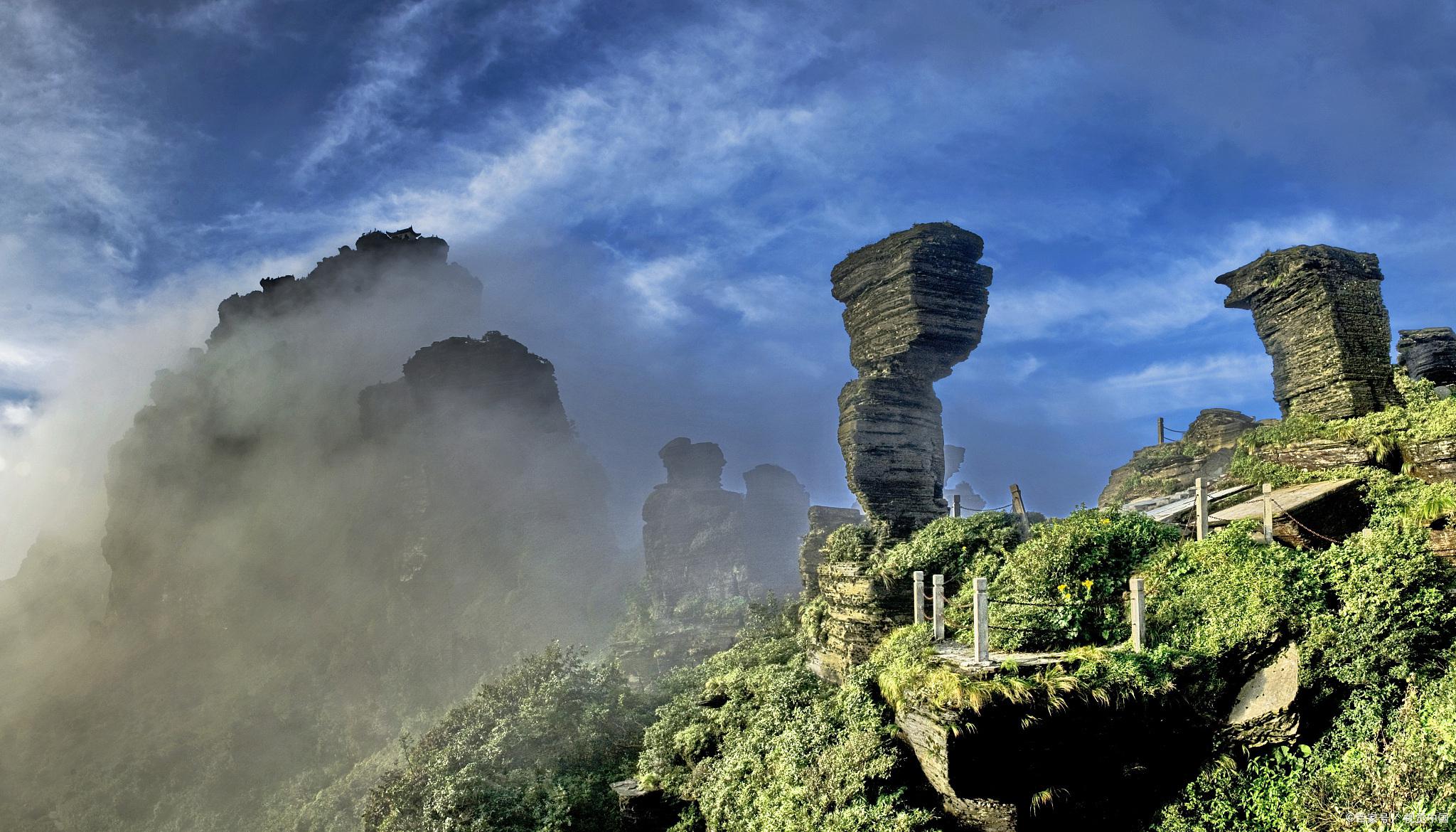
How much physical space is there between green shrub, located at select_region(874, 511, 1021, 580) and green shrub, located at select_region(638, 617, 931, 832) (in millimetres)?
2882

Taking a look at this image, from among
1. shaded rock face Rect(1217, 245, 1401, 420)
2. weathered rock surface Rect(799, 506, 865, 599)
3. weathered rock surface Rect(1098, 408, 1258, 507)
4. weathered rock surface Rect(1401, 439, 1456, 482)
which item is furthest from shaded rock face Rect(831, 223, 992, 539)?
weathered rock surface Rect(1401, 439, 1456, 482)

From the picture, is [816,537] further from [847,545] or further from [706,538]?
[706,538]

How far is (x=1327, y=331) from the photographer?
17312 mm

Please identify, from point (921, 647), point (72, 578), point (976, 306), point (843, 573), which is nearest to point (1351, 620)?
point (921, 647)

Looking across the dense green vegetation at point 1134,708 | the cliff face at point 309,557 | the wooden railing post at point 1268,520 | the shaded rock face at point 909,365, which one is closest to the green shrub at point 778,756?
the dense green vegetation at point 1134,708

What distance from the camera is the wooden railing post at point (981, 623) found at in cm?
955

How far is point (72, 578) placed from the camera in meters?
88.7

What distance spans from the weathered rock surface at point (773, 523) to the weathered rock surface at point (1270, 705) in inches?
2515

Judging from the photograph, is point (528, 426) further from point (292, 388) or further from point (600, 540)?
point (292, 388)

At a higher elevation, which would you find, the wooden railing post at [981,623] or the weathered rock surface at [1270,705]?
the wooden railing post at [981,623]

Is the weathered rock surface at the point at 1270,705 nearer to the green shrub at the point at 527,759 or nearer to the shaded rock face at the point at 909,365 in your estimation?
the shaded rock face at the point at 909,365

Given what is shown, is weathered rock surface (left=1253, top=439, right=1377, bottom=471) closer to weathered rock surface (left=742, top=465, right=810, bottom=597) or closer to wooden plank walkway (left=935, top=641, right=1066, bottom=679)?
wooden plank walkway (left=935, top=641, right=1066, bottom=679)

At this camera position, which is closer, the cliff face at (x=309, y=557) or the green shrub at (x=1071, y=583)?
the green shrub at (x=1071, y=583)

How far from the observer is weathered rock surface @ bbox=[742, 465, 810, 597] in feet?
250
